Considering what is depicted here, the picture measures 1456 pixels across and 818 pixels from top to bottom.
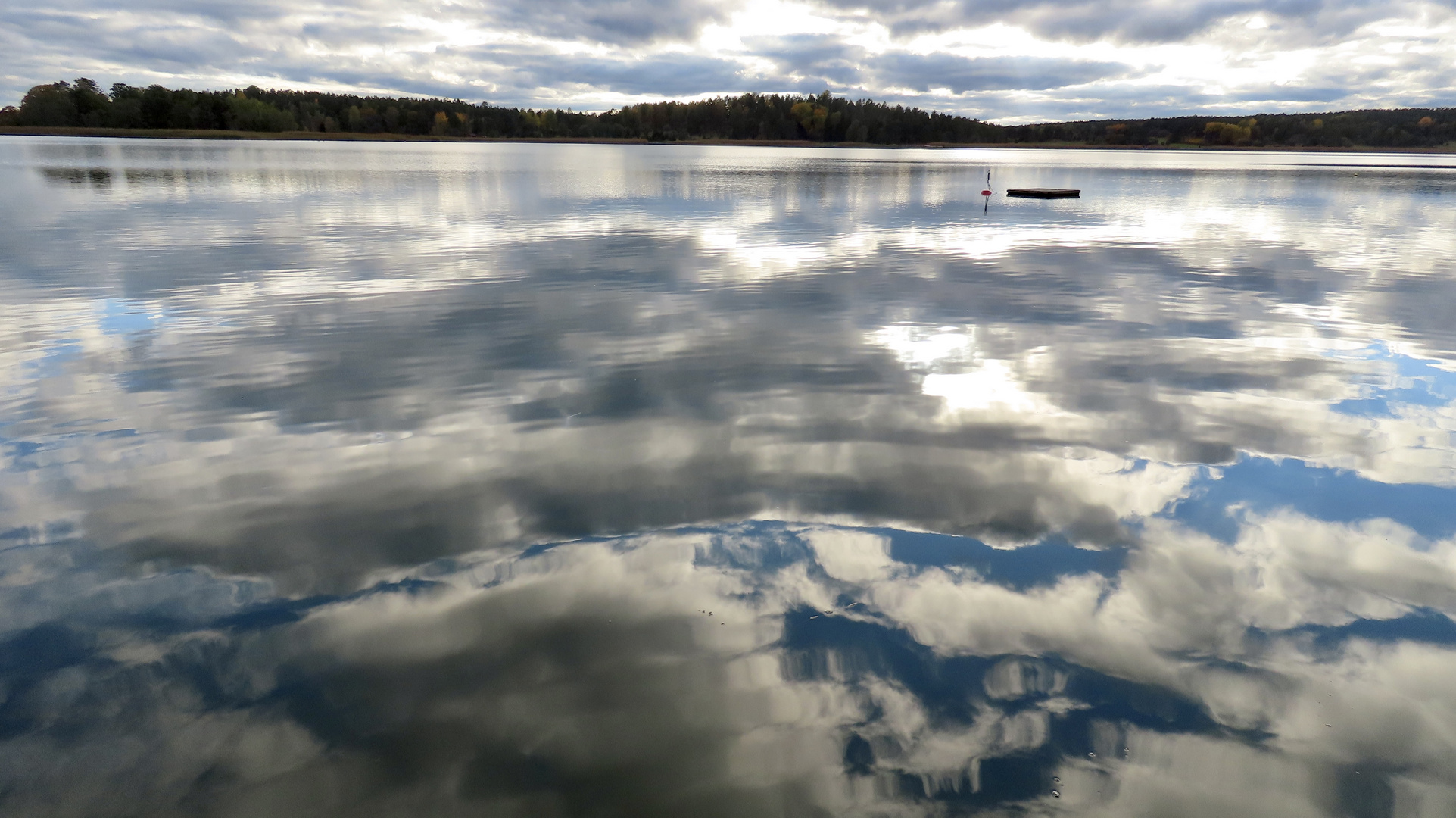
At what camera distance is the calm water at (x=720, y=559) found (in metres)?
4.38

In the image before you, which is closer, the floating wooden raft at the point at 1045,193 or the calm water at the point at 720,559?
the calm water at the point at 720,559

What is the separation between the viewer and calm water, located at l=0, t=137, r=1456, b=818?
438 centimetres

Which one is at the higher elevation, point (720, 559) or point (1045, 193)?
point (1045, 193)

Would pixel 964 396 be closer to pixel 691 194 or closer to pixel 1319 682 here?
pixel 1319 682

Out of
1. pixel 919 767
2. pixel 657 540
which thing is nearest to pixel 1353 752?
pixel 919 767

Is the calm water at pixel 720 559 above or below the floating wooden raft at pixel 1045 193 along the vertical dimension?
below

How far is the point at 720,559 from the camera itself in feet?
21.5

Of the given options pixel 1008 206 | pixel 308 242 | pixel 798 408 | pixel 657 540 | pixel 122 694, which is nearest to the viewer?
pixel 122 694

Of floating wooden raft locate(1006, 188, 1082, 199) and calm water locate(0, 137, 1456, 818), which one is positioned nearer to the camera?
calm water locate(0, 137, 1456, 818)

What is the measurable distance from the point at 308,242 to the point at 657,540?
24.5 m

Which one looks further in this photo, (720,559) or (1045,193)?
(1045,193)

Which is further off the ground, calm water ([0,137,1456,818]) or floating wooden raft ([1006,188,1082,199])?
floating wooden raft ([1006,188,1082,199])

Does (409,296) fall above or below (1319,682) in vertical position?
above

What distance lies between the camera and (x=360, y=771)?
430 cm
